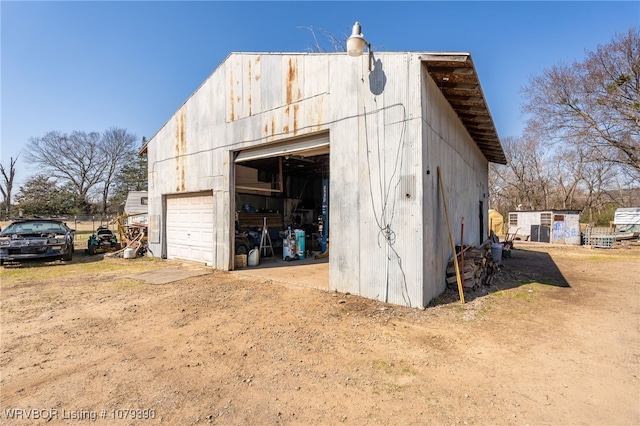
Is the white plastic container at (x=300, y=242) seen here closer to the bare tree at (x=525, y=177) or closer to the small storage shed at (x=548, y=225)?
the small storage shed at (x=548, y=225)

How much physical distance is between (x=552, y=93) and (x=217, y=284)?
23.8 meters

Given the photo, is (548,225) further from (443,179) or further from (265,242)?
(265,242)

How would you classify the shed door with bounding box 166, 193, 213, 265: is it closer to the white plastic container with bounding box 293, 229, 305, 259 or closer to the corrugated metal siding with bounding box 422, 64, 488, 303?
the white plastic container with bounding box 293, 229, 305, 259

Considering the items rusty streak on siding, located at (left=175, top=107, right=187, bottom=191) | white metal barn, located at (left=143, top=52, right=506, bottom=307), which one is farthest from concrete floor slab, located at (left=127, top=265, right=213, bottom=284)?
rusty streak on siding, located at (left=175, top=107, right=187, bottom=191)

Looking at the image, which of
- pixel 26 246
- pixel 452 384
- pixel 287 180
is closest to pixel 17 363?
pixel 452 384

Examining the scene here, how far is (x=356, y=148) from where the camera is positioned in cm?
553

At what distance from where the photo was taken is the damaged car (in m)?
8.46

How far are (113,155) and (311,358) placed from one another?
40.4m

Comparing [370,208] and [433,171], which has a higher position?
[433,171]

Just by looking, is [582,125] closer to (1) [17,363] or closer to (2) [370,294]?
(2) [370,294]

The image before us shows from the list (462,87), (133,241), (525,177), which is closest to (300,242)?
(462,87)

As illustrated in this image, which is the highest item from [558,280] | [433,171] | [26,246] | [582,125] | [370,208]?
[582,125]

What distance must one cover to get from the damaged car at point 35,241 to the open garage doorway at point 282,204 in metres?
5.34

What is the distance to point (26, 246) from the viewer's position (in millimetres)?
8539
